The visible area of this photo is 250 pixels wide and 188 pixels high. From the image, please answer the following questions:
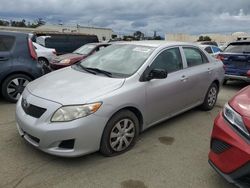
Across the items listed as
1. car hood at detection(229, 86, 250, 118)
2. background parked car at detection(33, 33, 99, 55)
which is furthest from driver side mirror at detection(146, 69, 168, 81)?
background parked car at detection(33, 33, 99, 55)

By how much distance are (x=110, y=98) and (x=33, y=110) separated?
1.00 m

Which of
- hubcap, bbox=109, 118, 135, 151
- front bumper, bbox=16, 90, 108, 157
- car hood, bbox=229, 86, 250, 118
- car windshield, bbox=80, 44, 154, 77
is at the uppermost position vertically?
car windshield, bbox=80, 44, 154, 77

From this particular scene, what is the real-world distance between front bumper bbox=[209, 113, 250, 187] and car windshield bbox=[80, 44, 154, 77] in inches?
65.3

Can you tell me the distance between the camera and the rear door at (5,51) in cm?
616

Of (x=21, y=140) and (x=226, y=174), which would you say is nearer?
(x=226, y=174)

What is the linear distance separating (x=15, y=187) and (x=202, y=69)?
403cm

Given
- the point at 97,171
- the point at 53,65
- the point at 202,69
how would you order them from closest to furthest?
the point at 97,171 → the point at 202,69 → the point at 53,65

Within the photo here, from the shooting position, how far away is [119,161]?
3738 mm

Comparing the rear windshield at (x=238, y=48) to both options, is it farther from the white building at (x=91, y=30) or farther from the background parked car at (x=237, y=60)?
the white building at (x=91, y=30)

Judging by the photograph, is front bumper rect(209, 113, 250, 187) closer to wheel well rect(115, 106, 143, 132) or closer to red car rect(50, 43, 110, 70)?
wheel well rect(115, 106, 143, 132)

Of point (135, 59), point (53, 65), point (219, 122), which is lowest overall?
point (53, 65)

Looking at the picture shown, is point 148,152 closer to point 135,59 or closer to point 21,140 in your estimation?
point 135,59

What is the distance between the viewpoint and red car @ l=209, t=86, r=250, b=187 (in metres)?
2.65

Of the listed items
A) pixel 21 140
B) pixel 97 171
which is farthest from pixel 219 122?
pixel 21 140
